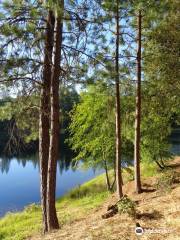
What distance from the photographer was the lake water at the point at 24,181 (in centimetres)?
3178

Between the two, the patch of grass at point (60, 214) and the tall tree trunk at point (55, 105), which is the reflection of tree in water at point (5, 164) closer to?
the patch of grass at point (60, 214)

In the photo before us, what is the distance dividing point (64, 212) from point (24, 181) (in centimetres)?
2406

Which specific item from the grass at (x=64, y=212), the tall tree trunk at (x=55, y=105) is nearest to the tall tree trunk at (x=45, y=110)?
the tall tree trunk at (x=55, y=105)

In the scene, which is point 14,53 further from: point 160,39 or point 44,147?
point 160,39

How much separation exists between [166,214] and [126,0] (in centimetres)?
607

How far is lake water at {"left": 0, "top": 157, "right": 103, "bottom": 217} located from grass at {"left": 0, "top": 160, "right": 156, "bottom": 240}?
495 centimetres

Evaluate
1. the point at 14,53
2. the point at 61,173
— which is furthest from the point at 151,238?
the point at 61,173

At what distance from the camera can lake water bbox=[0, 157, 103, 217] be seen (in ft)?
104

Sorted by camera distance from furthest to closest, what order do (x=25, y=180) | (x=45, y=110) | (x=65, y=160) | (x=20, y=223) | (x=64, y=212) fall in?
1. (x=65, y=160)
2. (x=25, y=180)
3. (x=20, y=223)
4. (x=64, y=212)
5. (x=45, y=110)

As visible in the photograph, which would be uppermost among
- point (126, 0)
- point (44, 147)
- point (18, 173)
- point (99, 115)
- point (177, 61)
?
point (126, 0)

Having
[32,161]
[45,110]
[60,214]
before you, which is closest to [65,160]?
[32,161]

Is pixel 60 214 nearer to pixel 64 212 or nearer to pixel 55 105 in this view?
pixel 64 212

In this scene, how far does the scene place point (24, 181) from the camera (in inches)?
1602

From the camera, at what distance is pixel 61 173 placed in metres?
43.0
